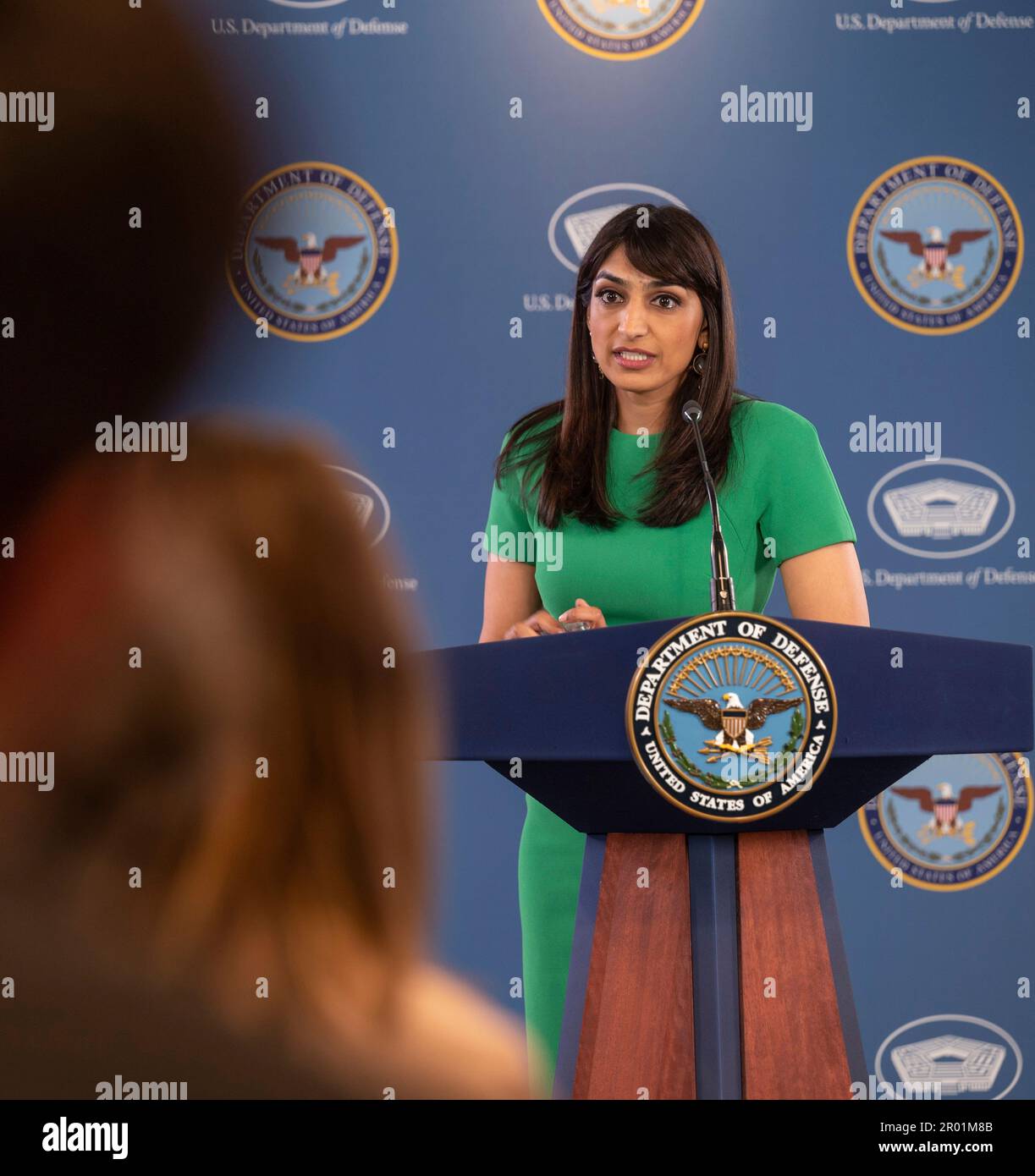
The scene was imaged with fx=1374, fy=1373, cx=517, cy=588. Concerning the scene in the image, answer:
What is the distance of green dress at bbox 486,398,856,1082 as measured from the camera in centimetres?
176

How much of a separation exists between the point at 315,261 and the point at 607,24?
0.80 meters

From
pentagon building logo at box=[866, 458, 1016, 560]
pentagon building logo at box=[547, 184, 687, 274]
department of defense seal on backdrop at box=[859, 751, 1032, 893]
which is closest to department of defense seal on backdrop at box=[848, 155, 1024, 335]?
pentagon building logo at box=[866, 458, 1016, 560]

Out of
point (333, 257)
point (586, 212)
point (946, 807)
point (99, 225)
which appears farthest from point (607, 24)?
point (99, 225)

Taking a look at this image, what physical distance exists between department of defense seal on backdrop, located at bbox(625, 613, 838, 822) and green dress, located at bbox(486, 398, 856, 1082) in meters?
0.66

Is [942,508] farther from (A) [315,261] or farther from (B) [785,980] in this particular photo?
(B) [785,980]

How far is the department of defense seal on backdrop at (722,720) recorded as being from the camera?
108 cm

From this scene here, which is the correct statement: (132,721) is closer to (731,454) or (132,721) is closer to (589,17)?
(731,454)

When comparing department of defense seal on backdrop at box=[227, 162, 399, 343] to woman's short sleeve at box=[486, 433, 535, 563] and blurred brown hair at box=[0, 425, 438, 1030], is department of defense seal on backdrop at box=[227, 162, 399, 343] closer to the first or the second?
woman's short sleeve at box=[486, 433, 535, 563]

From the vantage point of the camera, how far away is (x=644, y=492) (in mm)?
1814

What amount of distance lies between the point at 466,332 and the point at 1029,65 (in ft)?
4.34

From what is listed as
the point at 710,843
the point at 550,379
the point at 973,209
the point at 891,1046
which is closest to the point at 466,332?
the point at 550,379

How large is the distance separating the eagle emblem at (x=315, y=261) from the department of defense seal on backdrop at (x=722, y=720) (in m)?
2.05

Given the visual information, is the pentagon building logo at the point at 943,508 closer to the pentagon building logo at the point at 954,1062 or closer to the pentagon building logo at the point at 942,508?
the pentagon building logo at the point at 942,508

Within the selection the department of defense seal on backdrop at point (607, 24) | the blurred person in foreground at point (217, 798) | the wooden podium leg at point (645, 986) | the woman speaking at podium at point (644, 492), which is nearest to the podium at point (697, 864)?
the wooden podium leg at point (645, 986)
